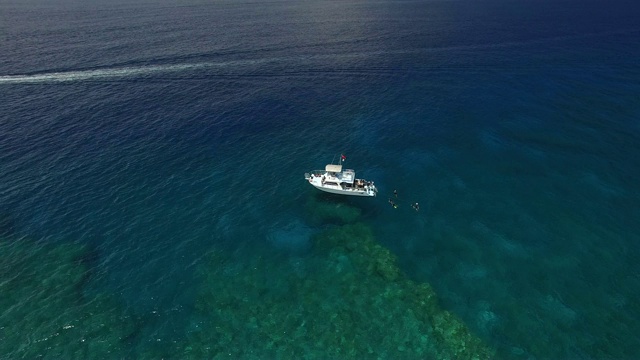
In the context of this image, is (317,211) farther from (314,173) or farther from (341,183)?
(314,173)

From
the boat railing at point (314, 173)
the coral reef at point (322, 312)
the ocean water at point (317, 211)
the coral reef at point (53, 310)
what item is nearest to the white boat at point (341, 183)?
the boat railing at point (314, 173)

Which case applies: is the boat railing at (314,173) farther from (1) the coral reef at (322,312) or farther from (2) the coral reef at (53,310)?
(2) the coral reef at (53,310)

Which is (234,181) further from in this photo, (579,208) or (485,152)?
(579,208)

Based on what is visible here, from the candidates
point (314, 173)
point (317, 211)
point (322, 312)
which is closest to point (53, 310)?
point (322, 312)

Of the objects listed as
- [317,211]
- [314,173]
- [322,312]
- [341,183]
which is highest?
[341,183]

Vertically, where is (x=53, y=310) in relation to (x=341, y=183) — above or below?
below

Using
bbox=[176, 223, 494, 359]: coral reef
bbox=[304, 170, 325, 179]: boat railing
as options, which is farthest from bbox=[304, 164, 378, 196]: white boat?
bbox=[176, 223, 494, 359]: coral reef

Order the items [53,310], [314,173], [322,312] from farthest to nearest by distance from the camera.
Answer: [314,173], [322,312], [53,310]
